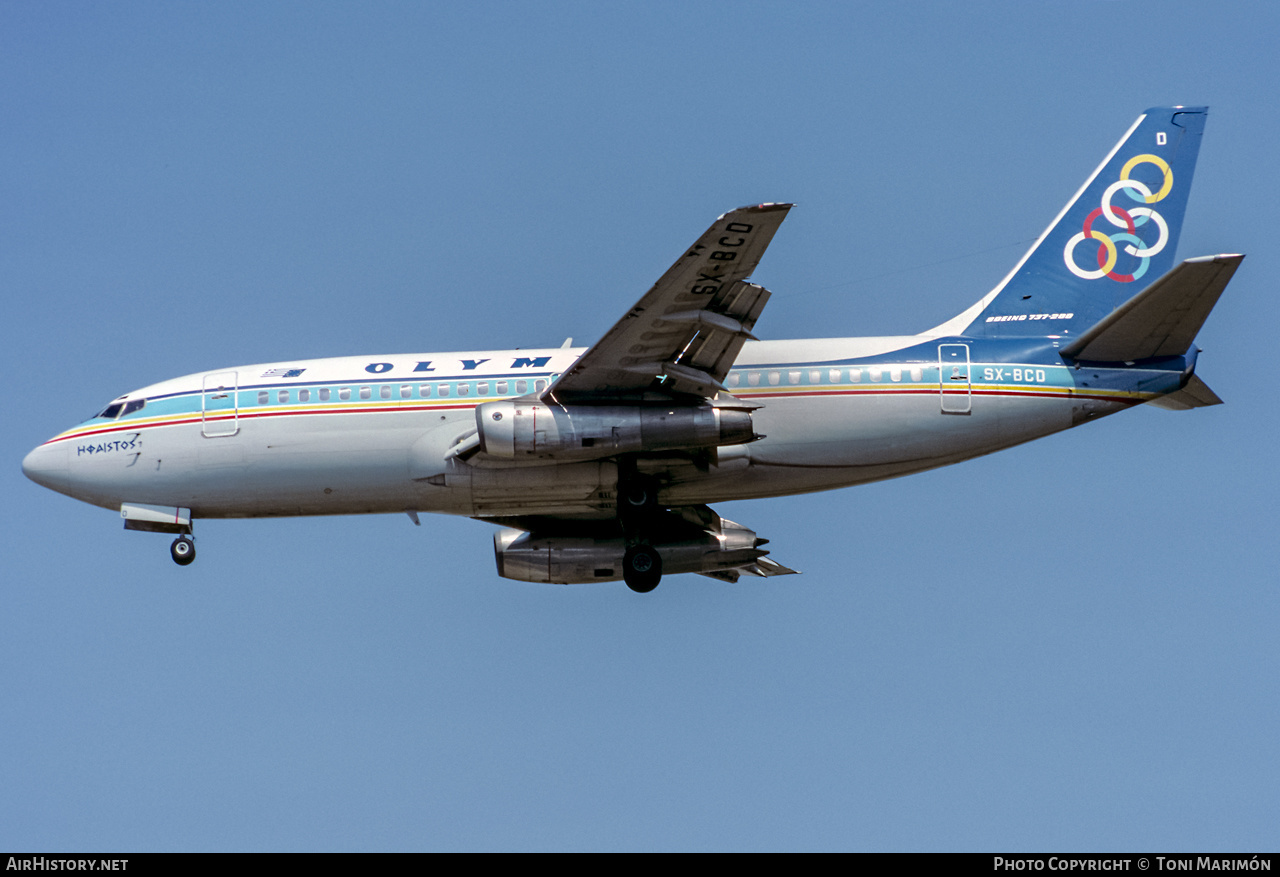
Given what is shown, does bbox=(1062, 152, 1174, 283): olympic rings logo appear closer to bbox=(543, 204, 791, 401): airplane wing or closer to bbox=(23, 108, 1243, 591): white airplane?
bbox=(23, 108, 1243, 591): white airplane

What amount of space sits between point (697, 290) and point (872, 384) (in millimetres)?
4560

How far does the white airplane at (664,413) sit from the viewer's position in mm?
26297

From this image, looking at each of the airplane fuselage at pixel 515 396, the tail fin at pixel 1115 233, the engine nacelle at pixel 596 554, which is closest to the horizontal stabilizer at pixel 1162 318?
the airplane fuselage at pixel 515 396

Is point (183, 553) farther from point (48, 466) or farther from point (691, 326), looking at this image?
point (691, 326)

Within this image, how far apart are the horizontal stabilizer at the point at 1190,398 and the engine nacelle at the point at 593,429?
7.78m

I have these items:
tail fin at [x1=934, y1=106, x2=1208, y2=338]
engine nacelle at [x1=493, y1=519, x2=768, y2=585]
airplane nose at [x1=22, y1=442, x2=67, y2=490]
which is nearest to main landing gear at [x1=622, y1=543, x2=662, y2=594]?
engine nacelle at [x1=493, y1=519, x2=768, y2=585]

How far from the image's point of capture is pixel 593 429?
26.1m

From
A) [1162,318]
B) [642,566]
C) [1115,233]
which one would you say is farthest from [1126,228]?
[642,566]

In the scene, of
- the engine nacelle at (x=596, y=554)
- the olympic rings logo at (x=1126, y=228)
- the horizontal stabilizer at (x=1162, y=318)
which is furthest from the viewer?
the olympic rings logo at (x=1126, y=228)

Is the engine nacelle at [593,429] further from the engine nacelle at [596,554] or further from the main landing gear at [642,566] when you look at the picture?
the engine nacelle at [596,554]

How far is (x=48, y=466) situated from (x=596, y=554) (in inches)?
413

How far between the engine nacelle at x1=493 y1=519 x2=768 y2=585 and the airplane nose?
8268 mm

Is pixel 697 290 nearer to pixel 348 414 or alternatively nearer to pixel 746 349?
pixel 746 349

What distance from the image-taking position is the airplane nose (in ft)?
95.5
